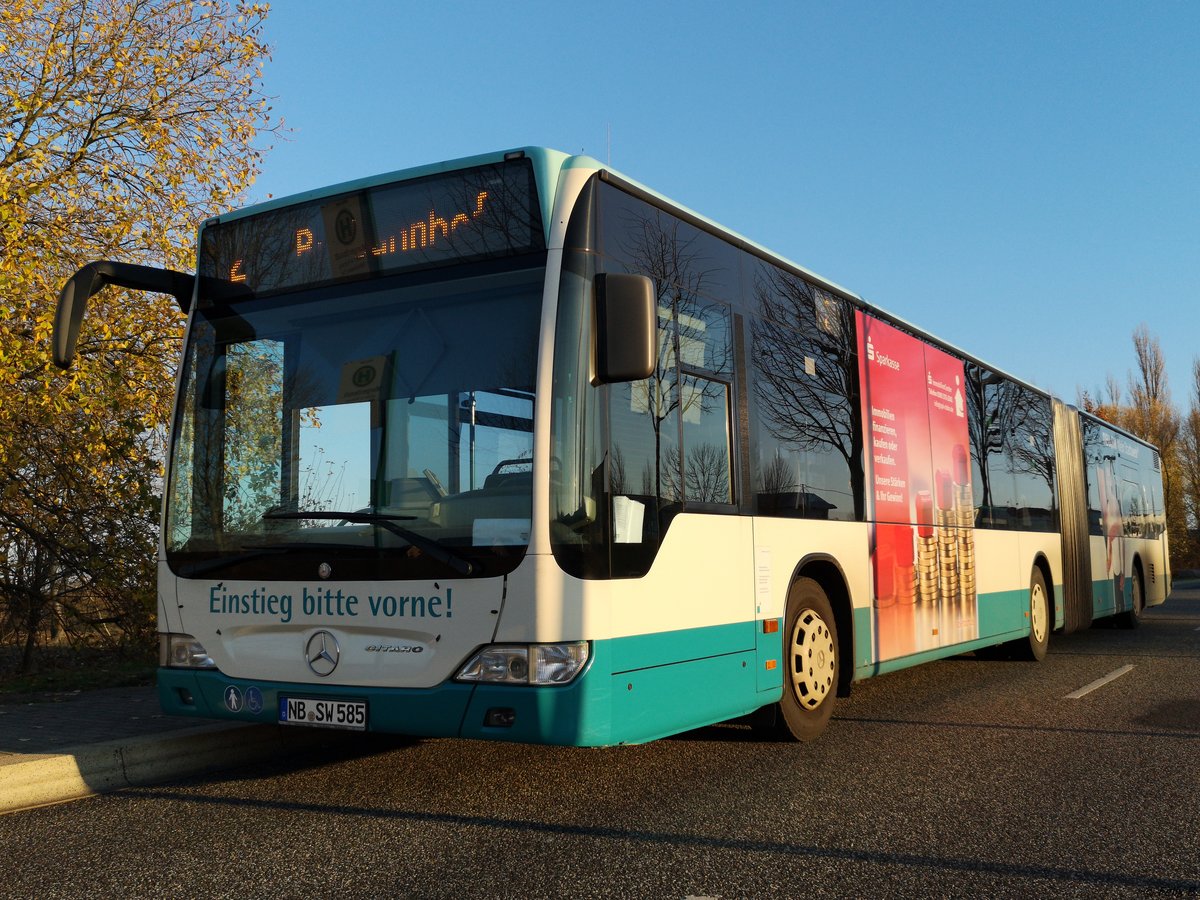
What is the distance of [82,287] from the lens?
5855mm

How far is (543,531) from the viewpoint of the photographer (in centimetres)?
502

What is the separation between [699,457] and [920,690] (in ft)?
16.9

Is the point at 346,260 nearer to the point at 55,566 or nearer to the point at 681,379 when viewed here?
the point at 681,379

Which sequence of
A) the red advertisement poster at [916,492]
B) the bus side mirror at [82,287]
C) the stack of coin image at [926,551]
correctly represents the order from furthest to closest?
the stack of coin image at [926,551]
the red advertisement poster at [916,492]
the bus side mirror at [82,287]

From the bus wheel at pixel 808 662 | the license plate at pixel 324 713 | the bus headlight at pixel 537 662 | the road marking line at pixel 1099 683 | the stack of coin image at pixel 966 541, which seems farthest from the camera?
the stack of coin image at pixel 966 541

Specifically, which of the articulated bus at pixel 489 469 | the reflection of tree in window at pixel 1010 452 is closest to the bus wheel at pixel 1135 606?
the reflection of tree in window at pixel 1010 452

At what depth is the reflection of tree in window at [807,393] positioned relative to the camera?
7.11 meters

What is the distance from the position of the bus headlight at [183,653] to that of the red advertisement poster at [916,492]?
4.73 meters

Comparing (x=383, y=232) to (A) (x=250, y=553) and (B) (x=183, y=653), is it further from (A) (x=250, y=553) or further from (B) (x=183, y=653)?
(B) (x=183, y=653)

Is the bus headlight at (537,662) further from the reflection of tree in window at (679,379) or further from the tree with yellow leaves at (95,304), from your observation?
the tree with yellow leaves at (95,304)

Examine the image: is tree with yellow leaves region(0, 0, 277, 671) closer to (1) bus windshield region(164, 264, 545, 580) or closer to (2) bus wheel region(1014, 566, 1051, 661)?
(1) bus windshield region(164, 264, 545, 580)

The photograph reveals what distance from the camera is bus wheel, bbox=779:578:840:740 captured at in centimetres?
697

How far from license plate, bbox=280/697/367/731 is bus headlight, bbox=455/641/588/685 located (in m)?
0.75

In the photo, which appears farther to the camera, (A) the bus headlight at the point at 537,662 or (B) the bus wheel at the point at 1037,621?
(B) the bus wheel at the point at 1037,621
